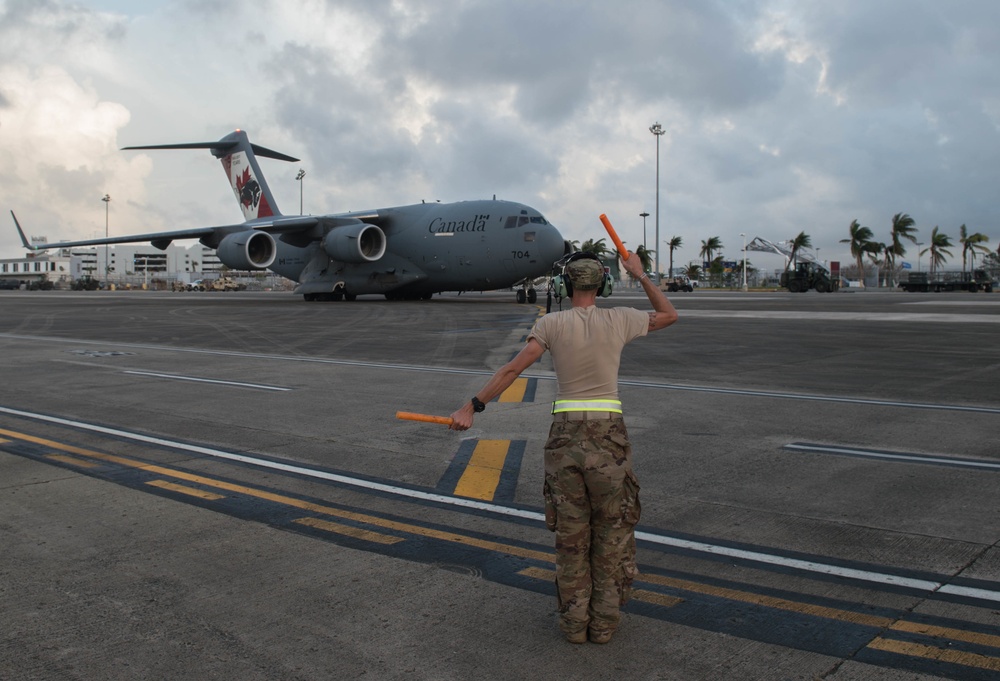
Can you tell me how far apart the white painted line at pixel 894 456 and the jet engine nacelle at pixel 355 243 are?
3038 centimetres

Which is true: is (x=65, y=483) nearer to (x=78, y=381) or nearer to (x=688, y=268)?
(x=78, y=381)

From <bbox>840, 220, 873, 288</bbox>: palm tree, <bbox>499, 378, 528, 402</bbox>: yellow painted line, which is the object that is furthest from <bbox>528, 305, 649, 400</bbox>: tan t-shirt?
<bbox>840, 220, 873, 288</bbox>: palm tree

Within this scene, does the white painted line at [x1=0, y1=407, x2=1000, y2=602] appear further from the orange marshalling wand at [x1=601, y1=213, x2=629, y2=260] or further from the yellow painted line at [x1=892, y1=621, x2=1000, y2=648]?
the orange marshalling wand at [x1=601, y1=213, x2=629, y2=260]

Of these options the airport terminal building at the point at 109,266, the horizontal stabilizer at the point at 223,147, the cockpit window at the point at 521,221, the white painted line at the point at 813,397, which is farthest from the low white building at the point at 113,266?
the white painted line at the point at 813,397

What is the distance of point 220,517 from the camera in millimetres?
5762

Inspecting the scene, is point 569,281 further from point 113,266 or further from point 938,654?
point 113,266

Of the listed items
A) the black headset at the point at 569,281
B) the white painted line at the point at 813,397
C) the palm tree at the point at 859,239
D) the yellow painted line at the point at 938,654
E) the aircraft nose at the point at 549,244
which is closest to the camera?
the yellow painted line at the point at 938,654

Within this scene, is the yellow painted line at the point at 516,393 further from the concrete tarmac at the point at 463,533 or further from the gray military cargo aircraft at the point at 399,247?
the gray military cargo aircraft at the point at 399,247

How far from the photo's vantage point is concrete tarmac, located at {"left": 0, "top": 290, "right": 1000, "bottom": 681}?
147 inches

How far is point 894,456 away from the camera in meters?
7.49

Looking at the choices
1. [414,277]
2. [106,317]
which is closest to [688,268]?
[414,277]

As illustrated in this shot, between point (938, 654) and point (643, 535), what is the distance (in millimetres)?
1960

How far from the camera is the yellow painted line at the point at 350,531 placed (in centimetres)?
527

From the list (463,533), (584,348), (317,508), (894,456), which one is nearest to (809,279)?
(894,456)
